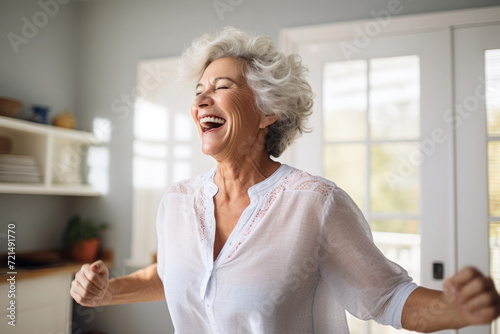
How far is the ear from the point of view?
4.17 ft

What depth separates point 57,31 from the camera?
2.94 meters

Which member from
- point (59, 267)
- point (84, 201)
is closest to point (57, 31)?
point (84, 201)

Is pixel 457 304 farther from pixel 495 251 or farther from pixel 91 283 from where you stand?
pixel 495 251

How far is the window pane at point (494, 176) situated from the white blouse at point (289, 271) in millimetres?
1410

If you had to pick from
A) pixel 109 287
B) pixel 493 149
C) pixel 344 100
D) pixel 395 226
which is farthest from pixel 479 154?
pixel 109 287

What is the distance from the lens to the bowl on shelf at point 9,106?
238cm

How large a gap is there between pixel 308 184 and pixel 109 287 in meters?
0.65

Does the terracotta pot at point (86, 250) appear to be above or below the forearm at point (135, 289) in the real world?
below

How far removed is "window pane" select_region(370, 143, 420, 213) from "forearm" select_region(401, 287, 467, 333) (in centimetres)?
137

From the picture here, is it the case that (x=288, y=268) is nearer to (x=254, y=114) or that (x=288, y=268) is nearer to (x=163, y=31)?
(x=254, y=114)
